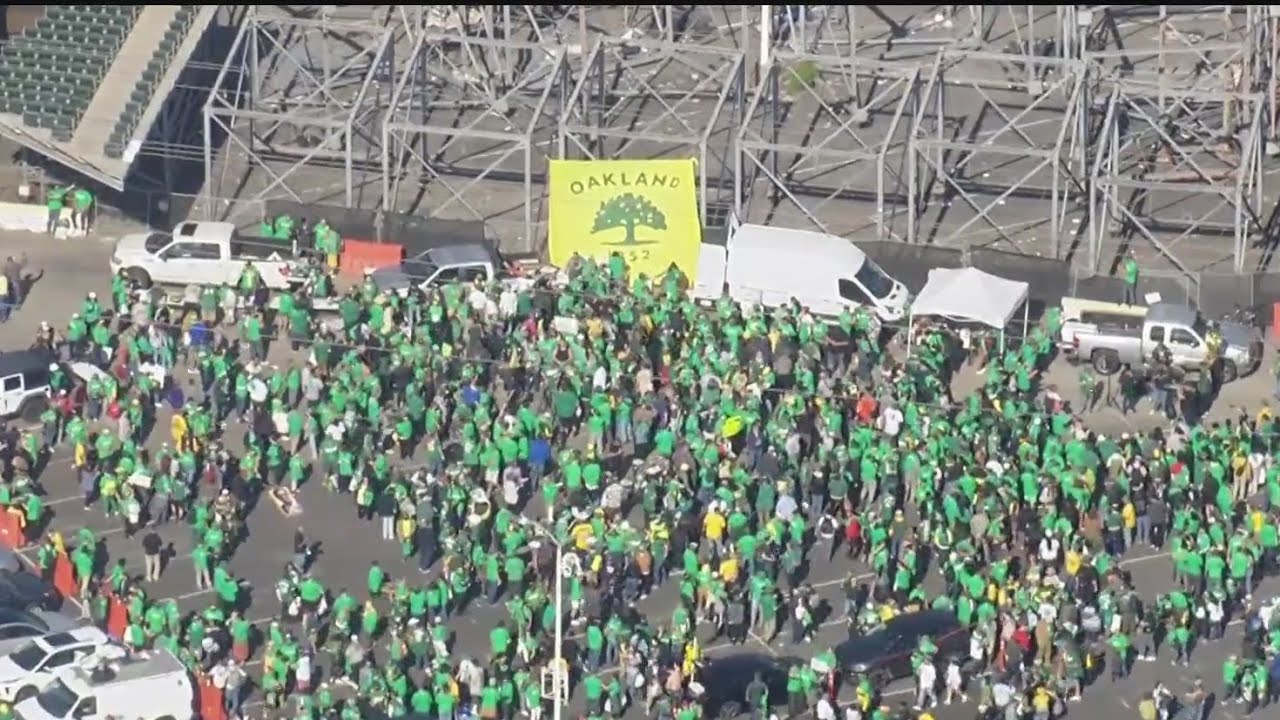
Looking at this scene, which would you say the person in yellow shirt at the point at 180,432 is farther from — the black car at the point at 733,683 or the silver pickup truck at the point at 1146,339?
the silver pickup truck at the point at 1146,339

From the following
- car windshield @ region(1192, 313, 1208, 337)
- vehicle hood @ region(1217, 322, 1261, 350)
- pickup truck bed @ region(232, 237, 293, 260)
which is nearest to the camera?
car windshield @ region(1192, 313, 1208, 337)

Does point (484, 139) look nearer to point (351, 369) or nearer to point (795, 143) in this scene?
point (795, 143)

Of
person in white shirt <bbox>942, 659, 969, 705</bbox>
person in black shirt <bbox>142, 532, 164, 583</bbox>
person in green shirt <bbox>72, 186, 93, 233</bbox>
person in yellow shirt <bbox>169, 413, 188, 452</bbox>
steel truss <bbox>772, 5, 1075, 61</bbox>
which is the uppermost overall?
steel truss <bbox>772, 5, 1075, 61</bbox>

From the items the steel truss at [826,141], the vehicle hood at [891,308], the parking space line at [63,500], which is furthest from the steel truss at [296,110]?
the parking space line at [63,500]

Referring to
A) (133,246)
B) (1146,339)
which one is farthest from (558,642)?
(133,246)

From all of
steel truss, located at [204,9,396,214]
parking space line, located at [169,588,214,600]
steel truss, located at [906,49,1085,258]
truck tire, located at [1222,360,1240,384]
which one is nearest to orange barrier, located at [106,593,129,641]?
parking space line, located at [169,588,214,600]

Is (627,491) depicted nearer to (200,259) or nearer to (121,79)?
(200,259)

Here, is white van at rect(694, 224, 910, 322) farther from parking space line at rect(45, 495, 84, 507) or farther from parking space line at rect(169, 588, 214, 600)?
parking space line at rect(169, 588, 214, 600)

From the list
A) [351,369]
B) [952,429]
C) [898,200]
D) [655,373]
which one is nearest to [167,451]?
[351,369]
